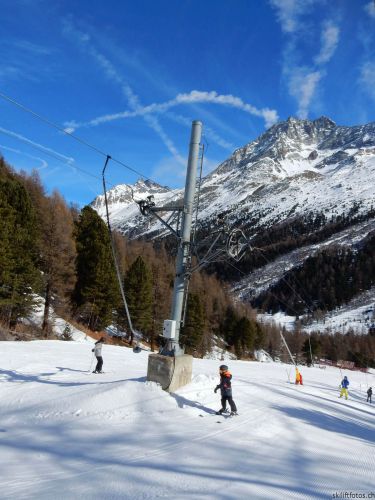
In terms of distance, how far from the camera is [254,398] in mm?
13352

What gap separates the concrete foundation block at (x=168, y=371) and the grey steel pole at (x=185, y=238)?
1.37 feet

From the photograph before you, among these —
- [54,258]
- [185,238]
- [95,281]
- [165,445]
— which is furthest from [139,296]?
[165,445]

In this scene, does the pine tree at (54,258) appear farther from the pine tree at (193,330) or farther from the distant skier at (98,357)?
the pine tree at (193,330)

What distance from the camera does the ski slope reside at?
625cm

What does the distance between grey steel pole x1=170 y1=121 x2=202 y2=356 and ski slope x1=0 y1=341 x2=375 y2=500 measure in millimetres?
2104

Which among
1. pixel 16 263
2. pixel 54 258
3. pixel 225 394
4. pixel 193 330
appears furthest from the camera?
pixel 193 330

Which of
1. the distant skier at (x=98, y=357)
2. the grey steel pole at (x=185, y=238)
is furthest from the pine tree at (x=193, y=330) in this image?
the grey steel pole at (x=185, y=238)

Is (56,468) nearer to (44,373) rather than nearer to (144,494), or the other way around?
(144,494)

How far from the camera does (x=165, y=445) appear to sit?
809cm

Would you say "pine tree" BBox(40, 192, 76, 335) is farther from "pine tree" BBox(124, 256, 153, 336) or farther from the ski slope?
the ski slope

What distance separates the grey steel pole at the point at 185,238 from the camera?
12664 millimetres

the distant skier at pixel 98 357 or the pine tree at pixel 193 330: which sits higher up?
the pine tree at pixel 193 330

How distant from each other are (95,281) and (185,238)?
32887mm

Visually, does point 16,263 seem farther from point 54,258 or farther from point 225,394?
point 225,394
